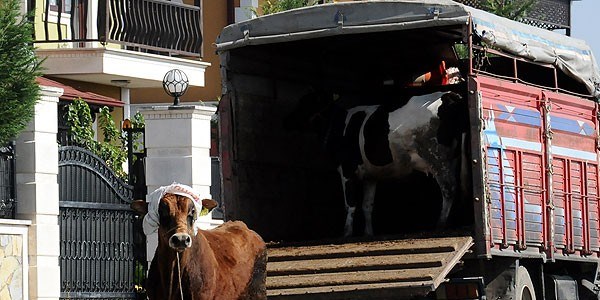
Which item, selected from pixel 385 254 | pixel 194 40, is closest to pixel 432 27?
pixel 385 254

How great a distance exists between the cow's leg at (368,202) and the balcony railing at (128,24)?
8804 mm

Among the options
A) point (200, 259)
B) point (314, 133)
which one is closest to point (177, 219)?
point (200, 259)

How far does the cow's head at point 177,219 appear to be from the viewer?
11.4 metres

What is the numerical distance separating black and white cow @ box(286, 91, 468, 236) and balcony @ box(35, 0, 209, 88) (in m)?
8.46

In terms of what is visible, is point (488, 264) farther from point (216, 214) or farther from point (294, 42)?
point (216, 214)

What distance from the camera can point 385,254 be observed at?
588 inches

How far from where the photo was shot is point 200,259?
1201cm

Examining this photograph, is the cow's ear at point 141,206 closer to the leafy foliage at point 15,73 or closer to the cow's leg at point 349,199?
the leafy foliage at point 15,73

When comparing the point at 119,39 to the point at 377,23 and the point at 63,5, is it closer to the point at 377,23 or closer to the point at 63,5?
the point at 63,5

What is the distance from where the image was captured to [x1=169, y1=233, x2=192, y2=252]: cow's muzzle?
446 inches

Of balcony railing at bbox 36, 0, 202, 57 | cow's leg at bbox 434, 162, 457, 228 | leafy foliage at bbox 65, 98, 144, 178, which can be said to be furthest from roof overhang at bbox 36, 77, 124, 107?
cow's leg at bbox 434, 162, 457, 228

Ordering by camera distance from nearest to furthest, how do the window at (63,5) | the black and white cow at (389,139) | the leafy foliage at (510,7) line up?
the black and white cow at (389,139) < the window at (63,5) < the leafy foliage at (510,7)

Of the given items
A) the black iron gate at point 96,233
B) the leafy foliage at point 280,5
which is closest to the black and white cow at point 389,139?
the black iron gate at point 96,233

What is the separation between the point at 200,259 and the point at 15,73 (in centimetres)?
567
